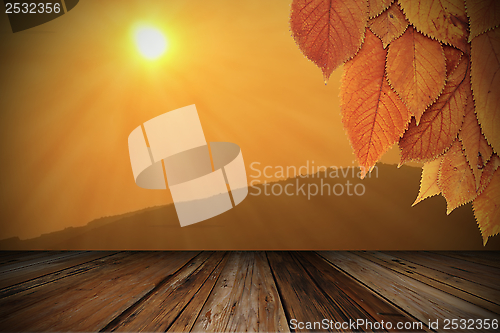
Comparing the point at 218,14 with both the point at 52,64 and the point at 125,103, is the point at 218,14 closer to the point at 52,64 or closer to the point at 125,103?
the point at 125,103

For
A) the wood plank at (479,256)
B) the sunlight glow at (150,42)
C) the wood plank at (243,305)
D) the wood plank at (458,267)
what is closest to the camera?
the wood plank at (243,305)

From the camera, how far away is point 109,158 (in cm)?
141

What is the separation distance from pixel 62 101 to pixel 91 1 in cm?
69

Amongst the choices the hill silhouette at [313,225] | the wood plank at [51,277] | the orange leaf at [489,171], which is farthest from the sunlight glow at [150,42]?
the orange leaf at [489,171]

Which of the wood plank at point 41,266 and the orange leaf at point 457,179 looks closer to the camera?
the orange leaf at point 457,179

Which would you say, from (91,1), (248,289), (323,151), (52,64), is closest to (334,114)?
(323,151)

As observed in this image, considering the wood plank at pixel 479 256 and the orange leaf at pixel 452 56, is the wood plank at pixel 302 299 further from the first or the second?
the wood plank at pixel 479 256

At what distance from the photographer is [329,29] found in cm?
16

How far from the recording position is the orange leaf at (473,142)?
0.16 metres

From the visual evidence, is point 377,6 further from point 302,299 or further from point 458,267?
point 458,267

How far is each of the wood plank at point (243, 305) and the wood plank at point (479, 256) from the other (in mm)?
1078

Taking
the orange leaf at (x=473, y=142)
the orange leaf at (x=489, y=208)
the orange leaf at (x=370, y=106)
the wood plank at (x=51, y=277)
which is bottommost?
the wood plank at (x=51, y=277)

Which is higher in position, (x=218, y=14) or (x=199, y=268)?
(x=218, y=14)

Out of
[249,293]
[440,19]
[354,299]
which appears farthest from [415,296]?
[440,19]
